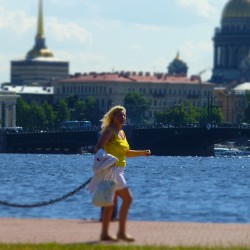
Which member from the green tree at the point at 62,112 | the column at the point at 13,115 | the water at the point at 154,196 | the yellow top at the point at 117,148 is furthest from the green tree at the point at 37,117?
the yellow top at the point at 117,148

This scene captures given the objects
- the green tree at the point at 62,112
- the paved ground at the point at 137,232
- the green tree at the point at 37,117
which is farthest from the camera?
the green tree at the point at 62,112

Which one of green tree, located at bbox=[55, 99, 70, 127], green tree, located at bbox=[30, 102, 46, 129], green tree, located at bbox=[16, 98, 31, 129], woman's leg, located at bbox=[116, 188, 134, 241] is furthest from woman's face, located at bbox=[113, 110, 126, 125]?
green tree, located at bbox=[55, 99, 70, 127]

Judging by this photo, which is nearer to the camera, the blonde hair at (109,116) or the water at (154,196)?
the blonde hair at (109,116)

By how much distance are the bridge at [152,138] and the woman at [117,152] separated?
86.2m

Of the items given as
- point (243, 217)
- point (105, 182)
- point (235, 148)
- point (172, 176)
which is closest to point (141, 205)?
point (243, 217)

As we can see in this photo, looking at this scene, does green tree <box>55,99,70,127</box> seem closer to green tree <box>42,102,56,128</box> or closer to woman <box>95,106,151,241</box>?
green tree <box>42,102,56,128</box>

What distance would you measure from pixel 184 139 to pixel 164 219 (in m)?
86.5

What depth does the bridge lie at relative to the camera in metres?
117

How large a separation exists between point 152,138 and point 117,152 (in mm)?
91427

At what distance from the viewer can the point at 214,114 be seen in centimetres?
19050

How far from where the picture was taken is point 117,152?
2884 centimetres

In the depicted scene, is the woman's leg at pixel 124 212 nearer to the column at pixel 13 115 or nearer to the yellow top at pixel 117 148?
the yellow top at pixel 117 148

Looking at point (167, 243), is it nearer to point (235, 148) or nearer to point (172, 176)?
point (172, 176)

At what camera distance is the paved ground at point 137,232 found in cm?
2709
